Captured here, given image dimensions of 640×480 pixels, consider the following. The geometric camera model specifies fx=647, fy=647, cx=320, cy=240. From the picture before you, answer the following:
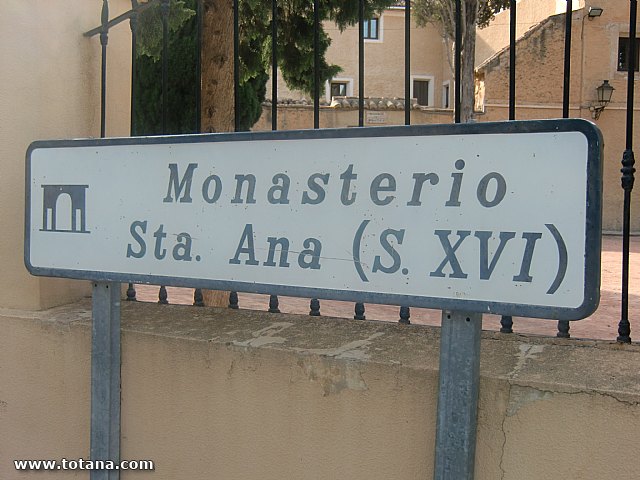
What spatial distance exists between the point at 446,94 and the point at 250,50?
68.2ft

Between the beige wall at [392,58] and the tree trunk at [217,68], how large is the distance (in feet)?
61.7

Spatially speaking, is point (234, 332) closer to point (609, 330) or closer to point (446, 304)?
point (446, 304)

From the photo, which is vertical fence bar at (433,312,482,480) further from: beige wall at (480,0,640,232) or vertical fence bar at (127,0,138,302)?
beige wall at (480,0,640,232)

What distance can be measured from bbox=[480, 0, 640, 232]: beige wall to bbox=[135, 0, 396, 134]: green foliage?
10471 mm

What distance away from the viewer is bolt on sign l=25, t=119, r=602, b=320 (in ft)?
4.69

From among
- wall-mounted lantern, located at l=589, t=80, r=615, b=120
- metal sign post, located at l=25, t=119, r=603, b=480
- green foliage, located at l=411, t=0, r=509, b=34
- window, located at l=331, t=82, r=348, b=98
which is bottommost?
metal sign post, located at l=25, t=119, r=603, b=480

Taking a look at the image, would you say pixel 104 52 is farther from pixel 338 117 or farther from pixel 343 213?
pixel 338 117

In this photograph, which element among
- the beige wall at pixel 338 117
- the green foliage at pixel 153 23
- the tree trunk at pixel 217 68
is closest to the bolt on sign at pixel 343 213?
the green foliage at pixel 153 23

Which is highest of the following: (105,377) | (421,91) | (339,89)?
(421,91)

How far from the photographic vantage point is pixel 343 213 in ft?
5.53

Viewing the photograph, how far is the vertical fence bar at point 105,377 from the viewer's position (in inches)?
85.2

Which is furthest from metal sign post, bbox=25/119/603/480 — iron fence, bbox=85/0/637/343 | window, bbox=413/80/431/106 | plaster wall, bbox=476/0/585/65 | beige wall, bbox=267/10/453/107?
window, bbox=413/80/431/106

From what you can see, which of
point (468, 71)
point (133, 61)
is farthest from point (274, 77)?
point (468, 71)

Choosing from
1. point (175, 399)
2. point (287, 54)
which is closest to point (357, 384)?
point (175, 399)
